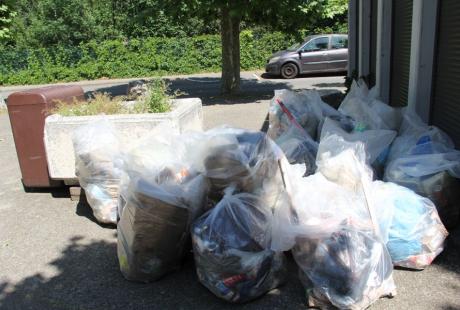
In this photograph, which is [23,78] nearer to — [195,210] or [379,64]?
[379,64]

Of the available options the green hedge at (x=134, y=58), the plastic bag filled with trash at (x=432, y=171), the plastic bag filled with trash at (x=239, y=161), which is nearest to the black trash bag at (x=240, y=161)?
the plastic bag filled with trash at (x=239, y=161)

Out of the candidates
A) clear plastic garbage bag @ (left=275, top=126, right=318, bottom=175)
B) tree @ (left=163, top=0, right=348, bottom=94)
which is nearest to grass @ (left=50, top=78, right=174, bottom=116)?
clear plastic garbage bag @ (left=275, top=126, right=318, bottom=175)

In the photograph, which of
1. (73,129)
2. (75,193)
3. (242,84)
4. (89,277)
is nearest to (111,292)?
(89,277)

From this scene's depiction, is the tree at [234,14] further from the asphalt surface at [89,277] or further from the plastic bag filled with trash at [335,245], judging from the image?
the plastic bag filled with trash at [335,245]

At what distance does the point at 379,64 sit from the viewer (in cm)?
722

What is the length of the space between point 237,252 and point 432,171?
1657mm

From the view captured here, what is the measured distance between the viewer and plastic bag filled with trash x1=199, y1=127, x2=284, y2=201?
3.10 meters

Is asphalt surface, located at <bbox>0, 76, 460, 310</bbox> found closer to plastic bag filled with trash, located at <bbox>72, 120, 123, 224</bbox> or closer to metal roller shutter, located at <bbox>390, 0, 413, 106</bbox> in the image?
plastic bag filled with trash, located at <bbox>72, 120, 123, 224</bbox>

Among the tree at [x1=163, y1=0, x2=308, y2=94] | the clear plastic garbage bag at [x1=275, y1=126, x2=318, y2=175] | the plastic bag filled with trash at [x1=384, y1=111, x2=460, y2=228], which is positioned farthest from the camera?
the tree at [x1=163, y1=0, x2=308, y2=94]

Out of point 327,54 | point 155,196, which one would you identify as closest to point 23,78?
point 327,54

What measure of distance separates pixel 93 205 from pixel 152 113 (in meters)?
1.12

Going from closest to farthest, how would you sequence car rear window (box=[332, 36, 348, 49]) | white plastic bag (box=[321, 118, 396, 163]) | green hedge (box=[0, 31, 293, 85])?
white plastic bag (box=[321, 118, 396, 163])
car rear window (box=[332, 36, 348, 49])
green hedge (box=[0, 31, 293, 85])

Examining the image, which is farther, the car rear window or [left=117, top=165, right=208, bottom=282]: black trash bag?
the car rear window

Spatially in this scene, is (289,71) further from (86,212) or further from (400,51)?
(86,212)
